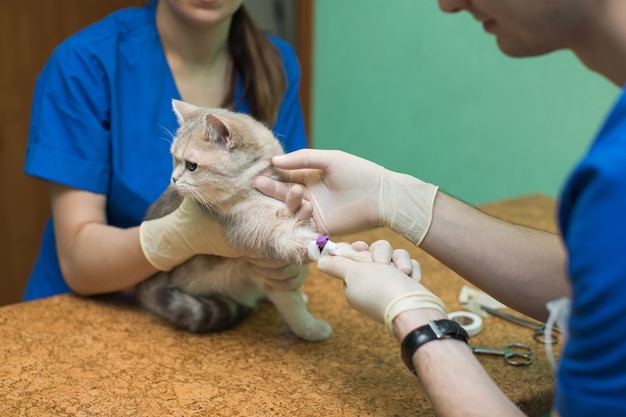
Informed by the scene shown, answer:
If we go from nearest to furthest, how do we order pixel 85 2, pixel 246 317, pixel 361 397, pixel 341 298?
1. pixel 361 397
2. pixel 246 317
3. pixel 341 298
4. pixel 85 2

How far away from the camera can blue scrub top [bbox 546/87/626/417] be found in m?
0.66

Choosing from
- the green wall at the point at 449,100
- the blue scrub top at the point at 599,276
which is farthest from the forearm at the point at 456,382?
the green wall at the point at 449,100

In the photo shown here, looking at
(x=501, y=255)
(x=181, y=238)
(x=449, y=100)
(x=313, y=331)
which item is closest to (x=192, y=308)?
(x=181, y=238)

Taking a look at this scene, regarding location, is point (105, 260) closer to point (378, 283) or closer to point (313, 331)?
point (313, 331)

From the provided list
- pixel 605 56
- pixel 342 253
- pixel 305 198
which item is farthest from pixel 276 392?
pixel 605 56

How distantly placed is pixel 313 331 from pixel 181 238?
1.07ft

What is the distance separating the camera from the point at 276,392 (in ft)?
3.77

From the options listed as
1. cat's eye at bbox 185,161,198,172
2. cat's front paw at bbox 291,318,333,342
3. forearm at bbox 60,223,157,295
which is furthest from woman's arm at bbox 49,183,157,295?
cat's front paw at bbox 291,318,333,342

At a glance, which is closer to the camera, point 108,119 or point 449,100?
point 108,119

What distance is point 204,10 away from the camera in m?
1.54

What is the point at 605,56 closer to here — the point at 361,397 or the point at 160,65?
the point at 361,397

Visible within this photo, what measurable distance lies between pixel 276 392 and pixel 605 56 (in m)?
0.74

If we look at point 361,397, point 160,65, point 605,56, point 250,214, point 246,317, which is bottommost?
point 246,317

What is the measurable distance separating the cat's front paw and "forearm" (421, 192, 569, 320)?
0.94 ft
